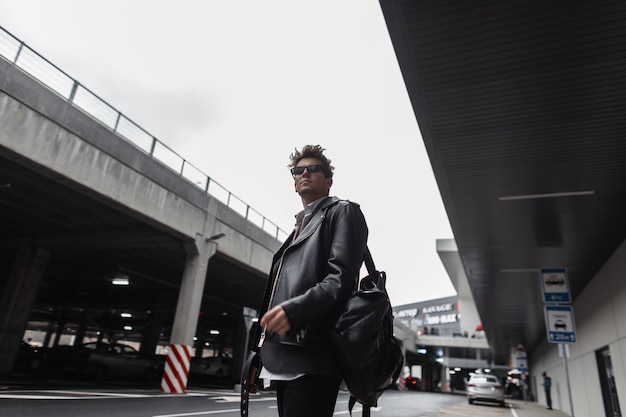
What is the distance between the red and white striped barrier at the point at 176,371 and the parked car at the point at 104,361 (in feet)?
17.6

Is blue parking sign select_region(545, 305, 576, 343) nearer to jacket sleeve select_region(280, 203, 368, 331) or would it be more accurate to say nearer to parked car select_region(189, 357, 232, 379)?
jacket sleeve select_region(280, 203, 368, 331)

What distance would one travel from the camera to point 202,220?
1497cm

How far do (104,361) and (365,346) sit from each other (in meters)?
18.0

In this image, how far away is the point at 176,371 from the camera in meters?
12.5

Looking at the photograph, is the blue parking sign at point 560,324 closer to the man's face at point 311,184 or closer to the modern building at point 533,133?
the modern building at point 533,133

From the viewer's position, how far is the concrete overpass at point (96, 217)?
975 centimetres

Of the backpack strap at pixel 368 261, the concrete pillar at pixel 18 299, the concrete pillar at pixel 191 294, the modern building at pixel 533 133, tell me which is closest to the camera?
the backpack strap at pixel 368 261

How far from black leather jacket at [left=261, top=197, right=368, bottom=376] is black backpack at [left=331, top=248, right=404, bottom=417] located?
0.06m

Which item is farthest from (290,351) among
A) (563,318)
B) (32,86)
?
(32,86)

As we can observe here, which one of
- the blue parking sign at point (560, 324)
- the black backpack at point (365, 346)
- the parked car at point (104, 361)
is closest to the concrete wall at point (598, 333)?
the blue parking sign at point (560, 324)

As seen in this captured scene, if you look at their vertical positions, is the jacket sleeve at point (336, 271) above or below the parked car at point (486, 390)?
above

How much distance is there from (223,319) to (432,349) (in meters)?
24.9

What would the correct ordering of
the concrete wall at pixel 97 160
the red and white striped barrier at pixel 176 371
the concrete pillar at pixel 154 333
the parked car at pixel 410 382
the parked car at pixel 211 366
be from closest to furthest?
the concrete wall at pixel 97 160 → the red and white striped barrier at pixel 176 371 → the parked car at pixel 211 366 → the concrete pillar at pixel 154 333 → the parked car at pixel 410 382

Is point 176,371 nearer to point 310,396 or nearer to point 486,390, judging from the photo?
point 310,396
